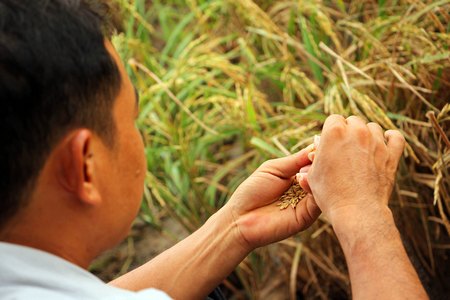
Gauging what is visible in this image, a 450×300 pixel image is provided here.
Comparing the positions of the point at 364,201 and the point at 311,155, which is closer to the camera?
the point at 364,201

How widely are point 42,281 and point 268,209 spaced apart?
761 mm

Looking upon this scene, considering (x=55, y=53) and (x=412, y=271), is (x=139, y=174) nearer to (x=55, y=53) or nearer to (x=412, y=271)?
(x=55, y=53)

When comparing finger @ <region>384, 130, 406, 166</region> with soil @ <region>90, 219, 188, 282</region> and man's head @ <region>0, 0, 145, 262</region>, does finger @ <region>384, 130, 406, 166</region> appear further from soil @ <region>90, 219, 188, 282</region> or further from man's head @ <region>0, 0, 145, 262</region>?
soil @ <region>90, 219, 188, 282</region>

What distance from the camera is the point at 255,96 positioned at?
9.52 feet

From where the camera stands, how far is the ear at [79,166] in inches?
48.1

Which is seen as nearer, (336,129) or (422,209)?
(336,129)

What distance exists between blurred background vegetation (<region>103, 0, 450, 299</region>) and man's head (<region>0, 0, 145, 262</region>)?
102cm

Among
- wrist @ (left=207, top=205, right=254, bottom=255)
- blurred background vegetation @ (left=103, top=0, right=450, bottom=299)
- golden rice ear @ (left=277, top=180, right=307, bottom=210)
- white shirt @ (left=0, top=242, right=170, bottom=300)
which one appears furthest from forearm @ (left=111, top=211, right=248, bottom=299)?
white shirt @ (left=0, top=242, right=170, bottom=300)

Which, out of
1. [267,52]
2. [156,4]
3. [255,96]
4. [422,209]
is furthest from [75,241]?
[156,4]

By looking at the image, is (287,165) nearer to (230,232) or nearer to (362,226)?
(230,232)

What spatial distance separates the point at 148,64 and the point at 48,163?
2187 mm

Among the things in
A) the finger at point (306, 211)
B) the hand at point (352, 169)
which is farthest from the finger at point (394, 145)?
the finger at point (306, 211)

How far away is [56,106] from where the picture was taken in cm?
120

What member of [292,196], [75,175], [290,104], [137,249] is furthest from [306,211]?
[137,249]
